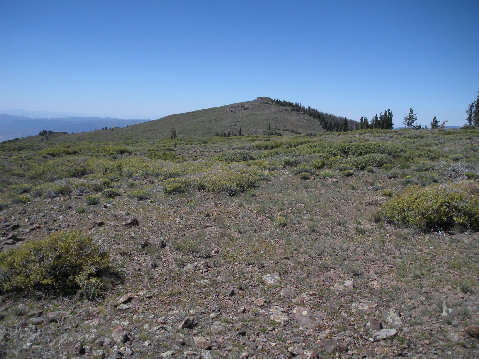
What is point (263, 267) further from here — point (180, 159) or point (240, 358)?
point (180, 159)

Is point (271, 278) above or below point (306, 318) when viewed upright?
above

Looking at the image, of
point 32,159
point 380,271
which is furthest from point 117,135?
point 380,271

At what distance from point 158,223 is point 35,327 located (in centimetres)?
468

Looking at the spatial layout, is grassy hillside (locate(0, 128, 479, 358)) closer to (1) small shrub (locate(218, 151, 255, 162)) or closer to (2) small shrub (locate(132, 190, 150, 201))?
(2) small shrub (locate(132, 190, 150, 201))

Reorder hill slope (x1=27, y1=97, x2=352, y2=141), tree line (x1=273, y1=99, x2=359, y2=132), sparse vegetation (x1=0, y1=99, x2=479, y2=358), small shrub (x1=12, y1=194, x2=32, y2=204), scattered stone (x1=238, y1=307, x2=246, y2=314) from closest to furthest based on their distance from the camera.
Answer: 1. sparse vegetation (x1=0, y1=99, x2=479, y2=358)
2. scattered stone (x1=238, y1=307, x2=246, y2=314)
3. small shrub (x1=12, y1=194, x2=32, y2=204)
4. hill slope (x1=27, y1=97, x2=352, y2=141)
5. tree line (x1=273, y1=99, x2=359, y2=132)

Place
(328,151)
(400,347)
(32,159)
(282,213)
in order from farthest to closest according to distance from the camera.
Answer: (32,159), (328,151), (282,213), (400,347)

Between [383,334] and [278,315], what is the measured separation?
1669 mm

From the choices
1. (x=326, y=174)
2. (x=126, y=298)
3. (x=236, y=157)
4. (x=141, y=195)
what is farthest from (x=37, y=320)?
(x=236, y=157)

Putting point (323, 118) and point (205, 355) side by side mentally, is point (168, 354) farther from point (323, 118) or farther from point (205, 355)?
point (323, 118)

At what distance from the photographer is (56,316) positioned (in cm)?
496

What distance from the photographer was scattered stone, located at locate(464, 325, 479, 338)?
3963 millimetres

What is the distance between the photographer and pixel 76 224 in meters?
9.18

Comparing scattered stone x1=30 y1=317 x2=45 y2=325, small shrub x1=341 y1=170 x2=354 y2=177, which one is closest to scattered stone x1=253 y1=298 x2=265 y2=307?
scattered stone x1=30 y1=317 x2=45 y2=325

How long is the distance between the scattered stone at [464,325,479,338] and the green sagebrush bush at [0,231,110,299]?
6.26 metres
